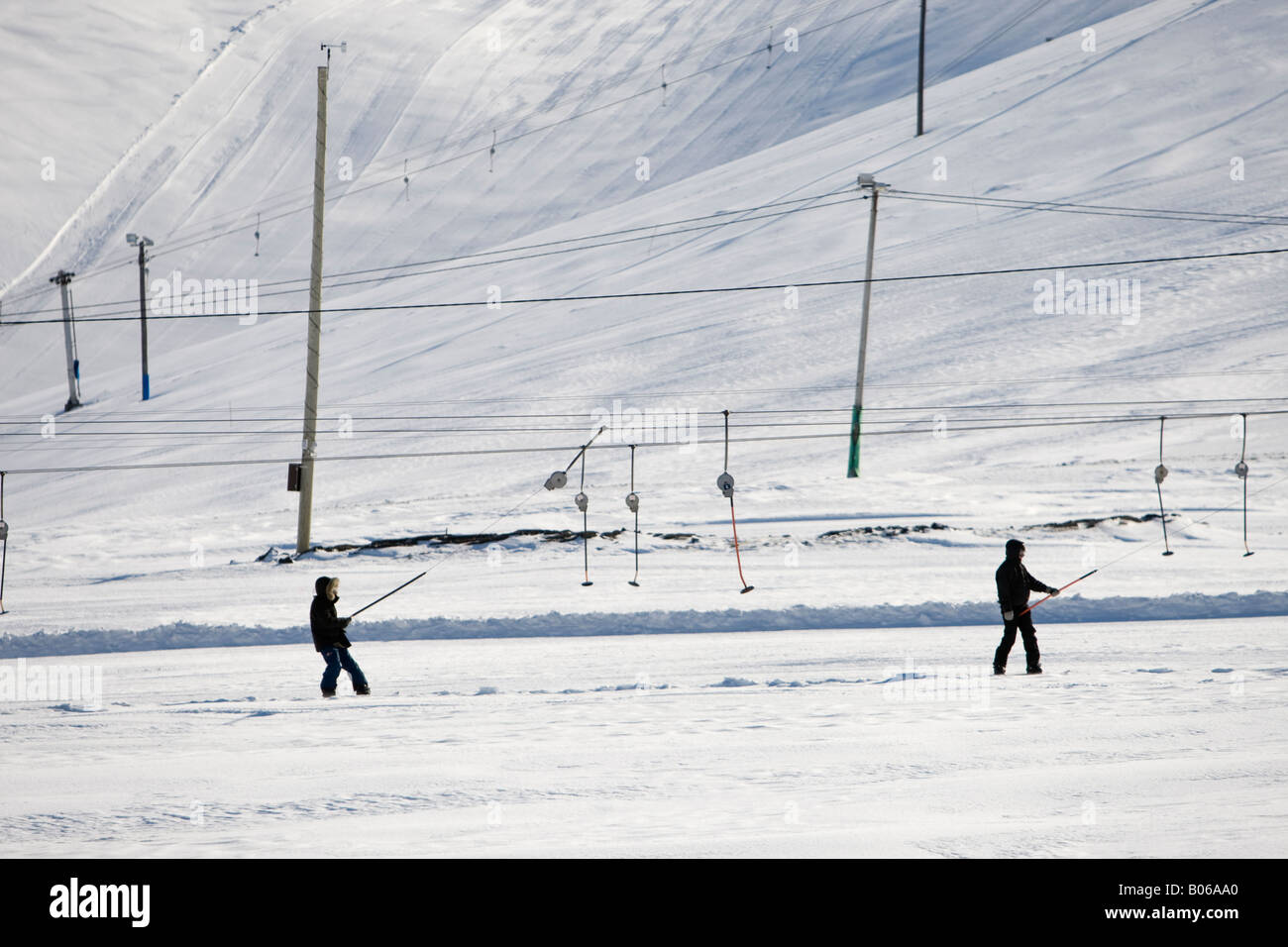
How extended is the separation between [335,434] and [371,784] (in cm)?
3057

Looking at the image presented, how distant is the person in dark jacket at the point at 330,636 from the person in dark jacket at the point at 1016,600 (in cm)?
611

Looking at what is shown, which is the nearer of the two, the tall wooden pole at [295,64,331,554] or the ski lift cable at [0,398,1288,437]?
the tall wooden pole at [295,64,331,554]

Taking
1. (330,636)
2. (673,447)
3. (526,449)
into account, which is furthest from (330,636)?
(673,447)

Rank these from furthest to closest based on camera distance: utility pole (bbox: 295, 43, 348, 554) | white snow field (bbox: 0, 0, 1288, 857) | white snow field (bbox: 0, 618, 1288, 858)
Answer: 1. utility pole (bbox: 295, 43, 348, 554)
2. white snow field (bbox: 0, 0, 1288, 857)
3. white snow field (bbox: 0, 618, 1288, 858)

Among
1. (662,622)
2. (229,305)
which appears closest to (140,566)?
(662,622)

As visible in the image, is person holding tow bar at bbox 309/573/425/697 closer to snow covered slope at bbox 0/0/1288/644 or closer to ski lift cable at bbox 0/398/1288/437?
snow covered slope at bbox 0/0/1288/644

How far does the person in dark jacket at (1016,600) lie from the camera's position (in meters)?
11.1

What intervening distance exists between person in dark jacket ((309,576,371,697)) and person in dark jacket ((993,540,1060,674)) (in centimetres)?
611

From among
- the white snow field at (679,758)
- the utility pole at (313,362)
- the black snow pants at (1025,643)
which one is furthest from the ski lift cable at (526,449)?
the black snow pants at (1025,643)

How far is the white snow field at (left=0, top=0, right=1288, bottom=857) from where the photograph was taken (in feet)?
25.5

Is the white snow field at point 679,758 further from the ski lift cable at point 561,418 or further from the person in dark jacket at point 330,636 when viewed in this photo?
the ski lift cable at point 561,418

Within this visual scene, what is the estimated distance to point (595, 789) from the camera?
7.52 meters

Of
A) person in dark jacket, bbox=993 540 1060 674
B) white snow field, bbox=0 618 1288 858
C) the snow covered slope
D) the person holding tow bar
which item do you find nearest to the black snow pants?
person in dark jacket, bbox=993 540 1060 674

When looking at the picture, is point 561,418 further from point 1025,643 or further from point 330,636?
point 1025,643
